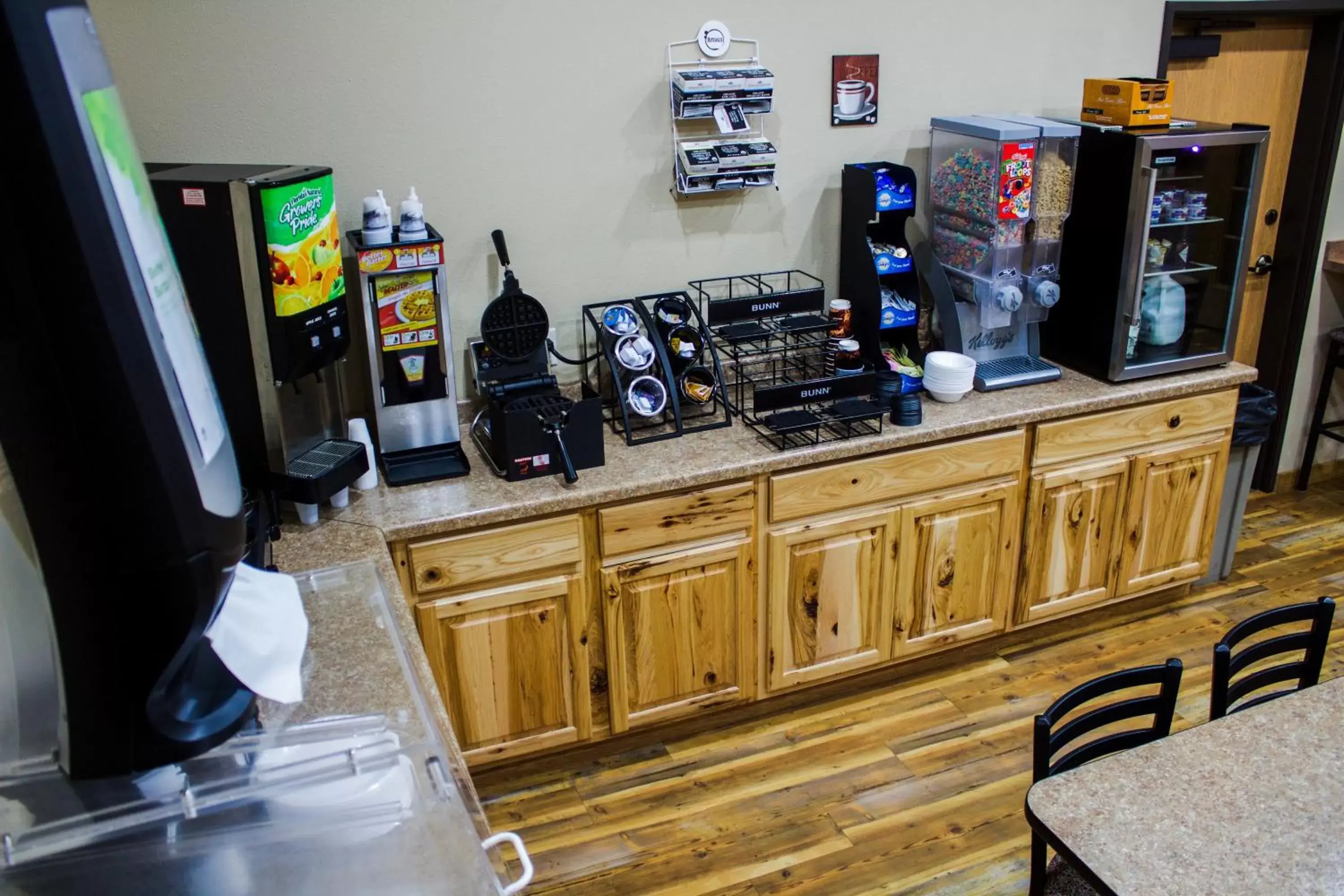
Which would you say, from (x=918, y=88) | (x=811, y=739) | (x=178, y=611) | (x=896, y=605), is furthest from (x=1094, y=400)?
(x=178, y=611)

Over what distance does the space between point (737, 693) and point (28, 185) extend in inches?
97.6

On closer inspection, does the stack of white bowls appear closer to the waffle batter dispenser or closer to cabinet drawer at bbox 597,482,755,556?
cabinet drawer at bbox 597,482,755,556

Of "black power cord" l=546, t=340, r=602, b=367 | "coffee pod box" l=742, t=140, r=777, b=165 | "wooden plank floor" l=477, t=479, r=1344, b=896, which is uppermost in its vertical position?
"coffee pod box" l=742, t=140, r=777, b=165

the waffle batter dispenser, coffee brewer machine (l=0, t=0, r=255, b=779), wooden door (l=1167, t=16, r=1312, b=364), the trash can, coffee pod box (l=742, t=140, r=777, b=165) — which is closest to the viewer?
coffee brewer machine (l=0, t=0, r=255, b=779)

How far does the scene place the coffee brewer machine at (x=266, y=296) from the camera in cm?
204

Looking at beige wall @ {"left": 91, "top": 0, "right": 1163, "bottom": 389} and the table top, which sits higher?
beige wall @ {"left": 91, "top": 0, "right": 1163, "bottom": 389}

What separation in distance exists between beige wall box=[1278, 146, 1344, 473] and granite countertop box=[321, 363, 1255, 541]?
128 cm

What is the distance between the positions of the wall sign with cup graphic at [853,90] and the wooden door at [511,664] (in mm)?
1541

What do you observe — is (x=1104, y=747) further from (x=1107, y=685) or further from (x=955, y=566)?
(x=955, y=566)

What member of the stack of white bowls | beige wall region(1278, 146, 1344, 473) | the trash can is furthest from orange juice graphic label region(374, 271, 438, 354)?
beige wall region(1278, 146, 1344, 473)

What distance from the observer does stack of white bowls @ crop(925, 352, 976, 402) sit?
2.97 metres

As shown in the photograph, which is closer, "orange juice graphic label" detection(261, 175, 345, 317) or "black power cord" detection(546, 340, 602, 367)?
"orange juice graphic label" detection(261, 175, 345, 317)

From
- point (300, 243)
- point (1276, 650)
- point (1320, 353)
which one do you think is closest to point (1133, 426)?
point (1276, 650)

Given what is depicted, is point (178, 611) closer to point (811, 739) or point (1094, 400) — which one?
point (811, 739)
